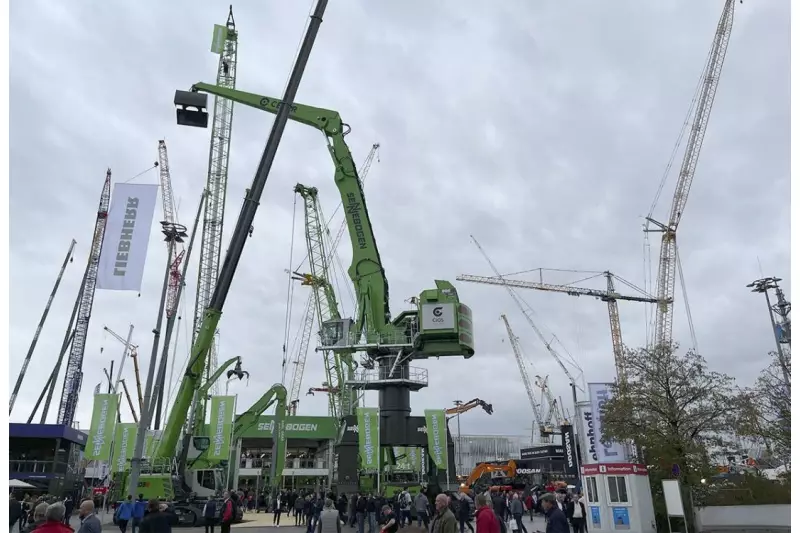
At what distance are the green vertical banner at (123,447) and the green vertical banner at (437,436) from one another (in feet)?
55.0

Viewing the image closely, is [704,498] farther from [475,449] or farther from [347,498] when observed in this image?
[475,449]

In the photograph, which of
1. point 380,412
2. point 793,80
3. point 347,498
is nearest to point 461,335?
point 380,412

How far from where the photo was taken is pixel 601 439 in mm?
25406

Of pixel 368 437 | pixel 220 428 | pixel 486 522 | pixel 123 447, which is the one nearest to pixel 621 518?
pixel 368 437

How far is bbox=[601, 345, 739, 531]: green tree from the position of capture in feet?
79.2

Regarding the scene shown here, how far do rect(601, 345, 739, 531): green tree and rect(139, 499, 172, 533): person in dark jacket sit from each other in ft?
64.7

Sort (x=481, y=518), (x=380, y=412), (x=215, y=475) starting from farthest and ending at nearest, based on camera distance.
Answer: (x=380, y=412) < (x=215, y=475) < (x=481, y=518)

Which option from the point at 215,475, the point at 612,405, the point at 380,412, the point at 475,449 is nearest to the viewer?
the point at 612,405

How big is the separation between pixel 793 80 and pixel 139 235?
2078 centimetres

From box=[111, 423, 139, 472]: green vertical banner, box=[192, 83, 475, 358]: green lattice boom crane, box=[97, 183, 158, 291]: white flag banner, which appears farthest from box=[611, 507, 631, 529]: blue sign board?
box=[111, 423, 139, 472]: green vertical banner

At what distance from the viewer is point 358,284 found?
39906 millimetres

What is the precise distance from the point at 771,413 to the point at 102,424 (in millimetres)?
34890

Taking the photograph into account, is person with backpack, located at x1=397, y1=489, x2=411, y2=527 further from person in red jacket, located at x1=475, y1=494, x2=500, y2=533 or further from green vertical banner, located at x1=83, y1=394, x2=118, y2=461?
person in red jacket, located at x1=475, y1=494, x2=500, y2=533

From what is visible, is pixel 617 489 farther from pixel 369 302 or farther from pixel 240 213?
pixel 369 302
